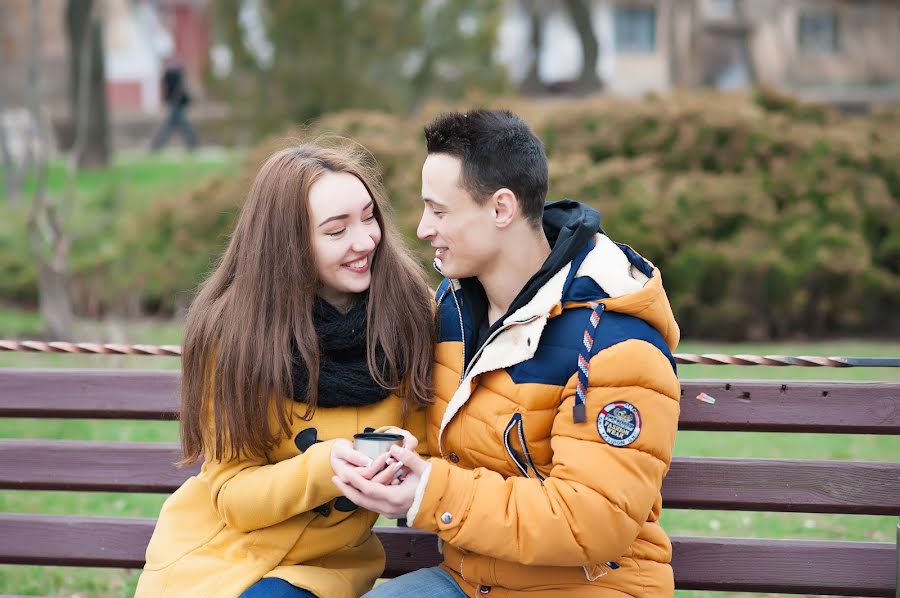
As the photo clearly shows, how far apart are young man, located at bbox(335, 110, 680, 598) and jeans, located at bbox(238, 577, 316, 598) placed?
23 cm

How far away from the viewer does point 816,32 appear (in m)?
37.9

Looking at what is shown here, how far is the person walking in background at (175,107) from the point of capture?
20422 millimetres

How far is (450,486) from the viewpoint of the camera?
255 centimetres

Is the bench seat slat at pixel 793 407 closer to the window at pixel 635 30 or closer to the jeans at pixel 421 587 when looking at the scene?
the jeans at pixel 421 587

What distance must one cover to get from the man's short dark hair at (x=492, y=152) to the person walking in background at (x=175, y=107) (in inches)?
723

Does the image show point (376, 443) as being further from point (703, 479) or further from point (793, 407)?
point (793, 407)

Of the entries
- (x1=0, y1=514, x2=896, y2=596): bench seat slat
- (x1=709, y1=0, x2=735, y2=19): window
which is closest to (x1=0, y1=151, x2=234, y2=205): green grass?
(x1=0, y1=514, x2=896, y2=596): bench seat slat

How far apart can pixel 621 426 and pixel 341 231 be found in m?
0.95

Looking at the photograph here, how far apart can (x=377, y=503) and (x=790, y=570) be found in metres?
1.37

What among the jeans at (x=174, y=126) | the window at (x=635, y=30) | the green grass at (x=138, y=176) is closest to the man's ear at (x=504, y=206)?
the green grass at (x=138, y=176)

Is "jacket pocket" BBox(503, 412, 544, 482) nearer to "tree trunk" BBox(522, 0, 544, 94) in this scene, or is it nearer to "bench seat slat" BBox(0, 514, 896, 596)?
"bench seat slat" BBox(0, 514, 896, 596)

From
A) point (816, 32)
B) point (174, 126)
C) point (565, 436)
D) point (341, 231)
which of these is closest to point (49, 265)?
point (341, 231)

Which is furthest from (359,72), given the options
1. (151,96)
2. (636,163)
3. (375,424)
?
(151,96)

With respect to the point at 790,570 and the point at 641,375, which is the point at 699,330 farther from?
the point at 641,375
